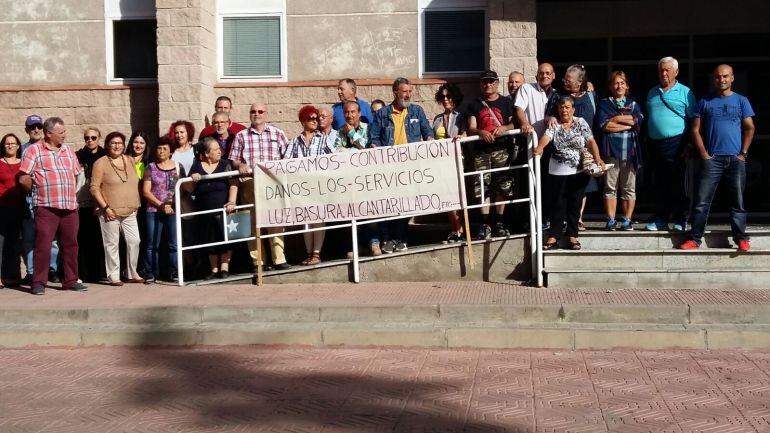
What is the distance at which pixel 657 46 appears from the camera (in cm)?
1485

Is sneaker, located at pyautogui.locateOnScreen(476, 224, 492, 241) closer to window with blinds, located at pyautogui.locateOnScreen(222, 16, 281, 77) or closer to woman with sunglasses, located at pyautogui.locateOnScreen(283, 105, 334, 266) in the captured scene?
woman with sunglasses, located at pyautogui.locateOnScreen(283, 105, 334, 266)

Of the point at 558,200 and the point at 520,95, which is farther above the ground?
the point at 520,95

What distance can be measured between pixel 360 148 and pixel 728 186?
13.4ft

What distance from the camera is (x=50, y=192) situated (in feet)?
35.5

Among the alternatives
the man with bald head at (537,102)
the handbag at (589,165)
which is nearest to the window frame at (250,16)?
the man with bald head at (537,102)

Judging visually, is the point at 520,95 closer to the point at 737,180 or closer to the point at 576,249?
the point at 576,249

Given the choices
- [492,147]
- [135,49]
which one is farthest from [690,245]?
[135,49]

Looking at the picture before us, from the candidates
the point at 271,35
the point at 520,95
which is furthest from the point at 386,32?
the point at 520,95

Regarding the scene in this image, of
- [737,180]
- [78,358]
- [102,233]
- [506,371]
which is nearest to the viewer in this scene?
[506,371]

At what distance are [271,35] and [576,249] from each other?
5981 mm

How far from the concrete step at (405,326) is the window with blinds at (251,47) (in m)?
5.66

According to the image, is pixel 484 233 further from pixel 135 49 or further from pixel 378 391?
pixel 135 49

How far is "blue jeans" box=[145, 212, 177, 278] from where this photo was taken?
11422mm

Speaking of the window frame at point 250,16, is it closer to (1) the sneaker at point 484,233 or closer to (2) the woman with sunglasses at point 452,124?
(2) the woman with sunglasses at point 452,124
